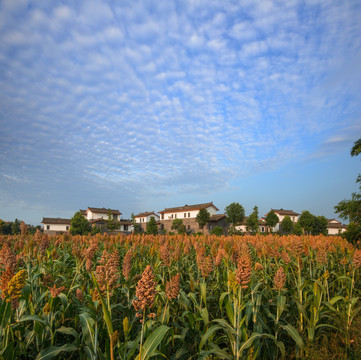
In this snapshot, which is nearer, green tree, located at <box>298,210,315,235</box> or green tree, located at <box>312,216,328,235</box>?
green tree, located at <box>298,210,315,235</box>

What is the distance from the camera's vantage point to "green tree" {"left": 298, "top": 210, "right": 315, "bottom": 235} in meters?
68.1

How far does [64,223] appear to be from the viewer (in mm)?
82812

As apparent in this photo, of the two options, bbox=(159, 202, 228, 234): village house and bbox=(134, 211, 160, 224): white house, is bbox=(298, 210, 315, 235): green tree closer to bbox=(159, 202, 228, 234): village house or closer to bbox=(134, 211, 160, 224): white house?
bbox=(159, 202, 228, 234): village house

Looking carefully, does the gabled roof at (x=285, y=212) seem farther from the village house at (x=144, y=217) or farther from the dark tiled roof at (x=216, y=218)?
the village house at (x=144, y=217)

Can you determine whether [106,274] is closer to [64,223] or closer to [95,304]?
[95,304]

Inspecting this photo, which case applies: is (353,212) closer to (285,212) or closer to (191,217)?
(191,217)

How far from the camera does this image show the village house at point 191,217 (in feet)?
236

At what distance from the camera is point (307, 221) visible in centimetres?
6825

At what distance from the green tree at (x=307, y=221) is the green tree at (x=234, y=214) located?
705 inches

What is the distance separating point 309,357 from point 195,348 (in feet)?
5.22

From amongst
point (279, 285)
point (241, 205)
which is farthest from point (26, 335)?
point (241, 205)

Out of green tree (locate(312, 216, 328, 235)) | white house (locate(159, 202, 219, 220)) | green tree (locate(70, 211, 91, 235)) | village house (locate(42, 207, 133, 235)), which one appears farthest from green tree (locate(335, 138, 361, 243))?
village house (locate(42, 207, 133, 235))

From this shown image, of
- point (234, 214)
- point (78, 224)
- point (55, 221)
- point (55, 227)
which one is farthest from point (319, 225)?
point (55, 221)

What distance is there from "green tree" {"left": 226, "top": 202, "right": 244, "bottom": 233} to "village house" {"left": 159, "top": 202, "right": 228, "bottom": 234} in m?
5.35
